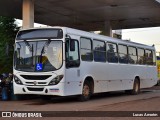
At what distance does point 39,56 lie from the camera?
16.2 metres

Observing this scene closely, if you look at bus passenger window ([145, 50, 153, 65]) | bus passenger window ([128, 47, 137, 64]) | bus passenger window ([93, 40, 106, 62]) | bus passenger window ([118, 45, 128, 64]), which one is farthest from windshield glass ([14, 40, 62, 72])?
bus passenger window ([145, 50, 153, 65])

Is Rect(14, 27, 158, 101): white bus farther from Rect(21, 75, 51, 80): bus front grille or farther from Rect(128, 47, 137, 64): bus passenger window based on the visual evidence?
Rect(128, 47, 137, 64): bus passenger window

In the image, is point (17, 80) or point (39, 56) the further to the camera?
point (17, 80)

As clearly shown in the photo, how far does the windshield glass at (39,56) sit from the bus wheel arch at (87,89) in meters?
2.06

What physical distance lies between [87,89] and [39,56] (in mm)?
2804

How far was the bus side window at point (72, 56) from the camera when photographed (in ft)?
52.9

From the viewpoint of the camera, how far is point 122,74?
71.3 ft

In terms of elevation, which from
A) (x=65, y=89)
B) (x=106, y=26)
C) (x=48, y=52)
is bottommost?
(x=65, y=89)

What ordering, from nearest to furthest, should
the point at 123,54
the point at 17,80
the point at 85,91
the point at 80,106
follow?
the point at 80,106 → the point at 17,80 → the point at 85,91 → the point at 123,54

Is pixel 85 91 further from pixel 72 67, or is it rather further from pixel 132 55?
pixel 132 55

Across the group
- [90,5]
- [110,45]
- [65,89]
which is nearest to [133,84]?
[110,45]

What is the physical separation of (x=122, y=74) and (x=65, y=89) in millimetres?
6420

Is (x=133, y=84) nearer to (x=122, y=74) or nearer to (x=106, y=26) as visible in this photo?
(x=122, y=74)

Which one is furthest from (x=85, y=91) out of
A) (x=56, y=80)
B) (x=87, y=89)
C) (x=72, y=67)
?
(x=56, y=80)
